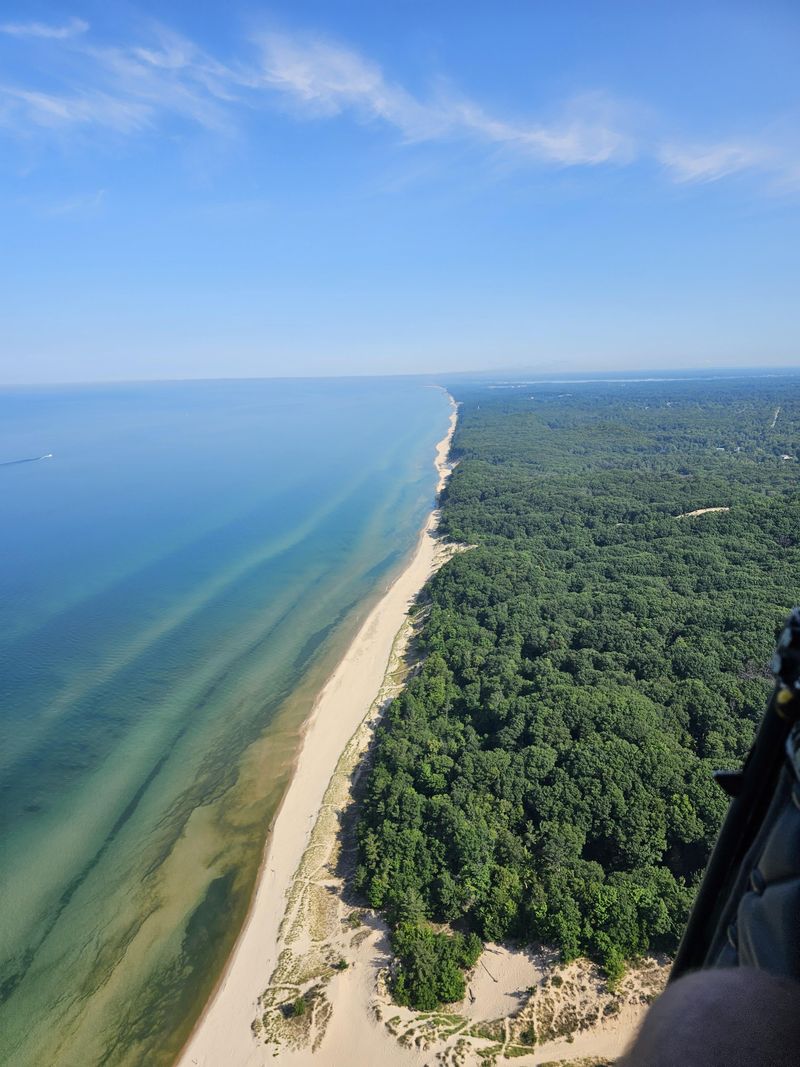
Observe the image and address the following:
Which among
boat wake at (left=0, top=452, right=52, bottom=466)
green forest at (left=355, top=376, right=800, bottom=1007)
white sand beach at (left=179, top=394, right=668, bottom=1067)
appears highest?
boat wake at (left=0, top=452, right=52, bottom=466)

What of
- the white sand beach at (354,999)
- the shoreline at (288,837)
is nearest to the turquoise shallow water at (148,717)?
the shoreline at (288,837)

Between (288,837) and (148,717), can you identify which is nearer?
(288,837)

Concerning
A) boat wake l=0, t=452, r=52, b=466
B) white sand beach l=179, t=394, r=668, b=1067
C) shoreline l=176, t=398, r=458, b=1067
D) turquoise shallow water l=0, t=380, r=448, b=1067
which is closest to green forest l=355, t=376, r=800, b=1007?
white sand beach l=179, t=394, r=668, b=1067

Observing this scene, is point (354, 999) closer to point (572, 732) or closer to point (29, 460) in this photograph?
point (572, 732)

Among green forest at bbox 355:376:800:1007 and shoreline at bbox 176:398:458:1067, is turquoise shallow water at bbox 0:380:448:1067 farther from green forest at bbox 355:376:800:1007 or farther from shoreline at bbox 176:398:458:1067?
green forest at bbox 355:376:800:1007

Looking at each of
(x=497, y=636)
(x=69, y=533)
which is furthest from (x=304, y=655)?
(x=69, y=533)

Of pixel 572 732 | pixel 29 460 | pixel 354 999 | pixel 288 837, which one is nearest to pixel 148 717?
pixel 288 837

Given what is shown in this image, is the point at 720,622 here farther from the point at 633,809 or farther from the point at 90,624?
the point at 90,624
